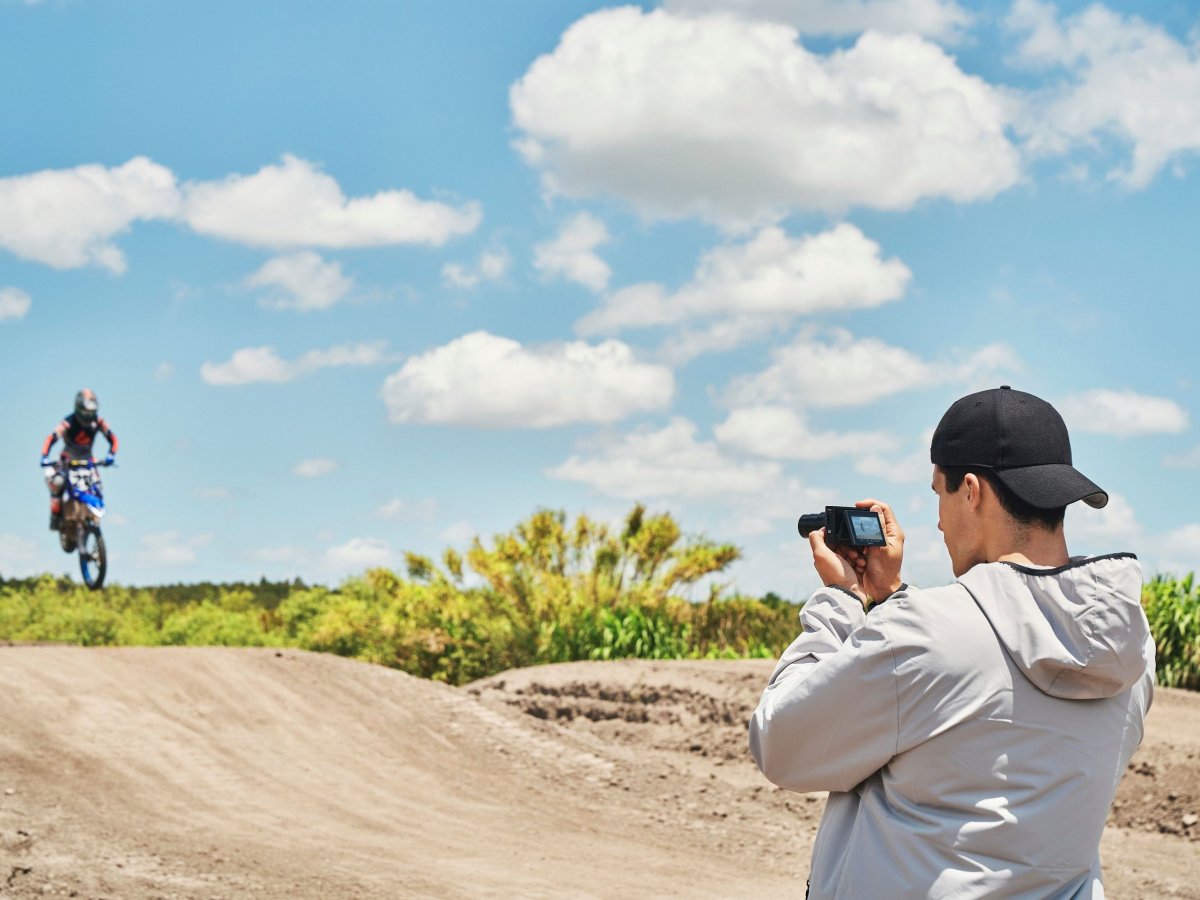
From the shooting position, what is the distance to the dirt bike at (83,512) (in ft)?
53.5

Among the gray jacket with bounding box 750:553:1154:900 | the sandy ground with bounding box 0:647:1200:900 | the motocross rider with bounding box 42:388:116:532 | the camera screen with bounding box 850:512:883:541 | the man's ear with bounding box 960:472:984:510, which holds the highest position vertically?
the motocross rider with bounding box 42:388:116:532

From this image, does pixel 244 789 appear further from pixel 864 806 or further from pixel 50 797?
pixel 864 806

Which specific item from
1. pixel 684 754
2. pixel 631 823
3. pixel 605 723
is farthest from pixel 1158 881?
pixel 605 723

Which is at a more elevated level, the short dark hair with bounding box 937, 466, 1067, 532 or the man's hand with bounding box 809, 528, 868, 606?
the short dark hair with bounding box 937, 466, 1067, 532

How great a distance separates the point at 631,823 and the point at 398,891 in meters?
2.91

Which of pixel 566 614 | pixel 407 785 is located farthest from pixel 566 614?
pixel 407 785

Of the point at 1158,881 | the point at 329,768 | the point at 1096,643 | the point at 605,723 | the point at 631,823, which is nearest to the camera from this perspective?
the point at 1096,643

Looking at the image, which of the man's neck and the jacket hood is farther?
the man's neck

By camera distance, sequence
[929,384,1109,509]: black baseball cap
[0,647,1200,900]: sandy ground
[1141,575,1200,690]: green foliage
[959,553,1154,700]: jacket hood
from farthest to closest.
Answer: [1141,575,1200,690]: green foliage
[0,647,1200,900]: sandy ground
[929,384,1109,509]: black baseball cap
[959,553,1154,700]: jacket hood

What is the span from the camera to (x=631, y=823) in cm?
944

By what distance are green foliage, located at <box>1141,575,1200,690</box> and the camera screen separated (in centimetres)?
1250

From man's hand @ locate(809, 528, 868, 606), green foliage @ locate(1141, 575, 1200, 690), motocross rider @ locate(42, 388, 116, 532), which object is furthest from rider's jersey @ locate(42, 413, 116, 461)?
man's hand @ locate(809, 528, 868, 606)

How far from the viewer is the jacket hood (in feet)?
6.65

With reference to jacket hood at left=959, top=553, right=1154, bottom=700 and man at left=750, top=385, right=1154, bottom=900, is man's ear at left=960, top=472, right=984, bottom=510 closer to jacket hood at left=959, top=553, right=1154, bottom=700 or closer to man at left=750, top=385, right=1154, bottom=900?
man at left=750, top=385, right=1154, bottom=900
